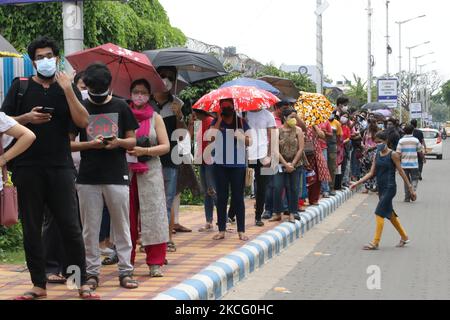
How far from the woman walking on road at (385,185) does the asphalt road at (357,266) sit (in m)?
0.20

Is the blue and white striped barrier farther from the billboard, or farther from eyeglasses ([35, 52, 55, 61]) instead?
the billboard

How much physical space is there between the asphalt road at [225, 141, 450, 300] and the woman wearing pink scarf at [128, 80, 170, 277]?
814 mm

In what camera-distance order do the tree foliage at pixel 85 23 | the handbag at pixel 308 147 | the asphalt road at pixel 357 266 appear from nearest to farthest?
the asphalt road at pixel 357 266
the handbag at pixel 308 147
the tree foliage at pixel 85 23

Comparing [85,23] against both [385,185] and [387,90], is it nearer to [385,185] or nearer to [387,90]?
[385,185]

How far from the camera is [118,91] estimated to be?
8.96 m

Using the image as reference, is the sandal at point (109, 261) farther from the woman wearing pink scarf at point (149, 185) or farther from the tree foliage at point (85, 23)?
the tree foliage at point (85, 23)

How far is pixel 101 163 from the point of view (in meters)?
7.18

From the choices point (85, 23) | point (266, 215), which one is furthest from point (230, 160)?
point (85, 23)

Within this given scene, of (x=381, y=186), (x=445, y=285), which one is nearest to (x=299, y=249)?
(x=381, y=186)

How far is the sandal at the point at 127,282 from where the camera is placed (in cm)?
735

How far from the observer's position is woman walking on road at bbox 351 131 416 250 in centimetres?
1111

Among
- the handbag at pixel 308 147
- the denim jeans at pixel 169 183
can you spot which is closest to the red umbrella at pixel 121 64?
the denim jeans at pixel 169 183
